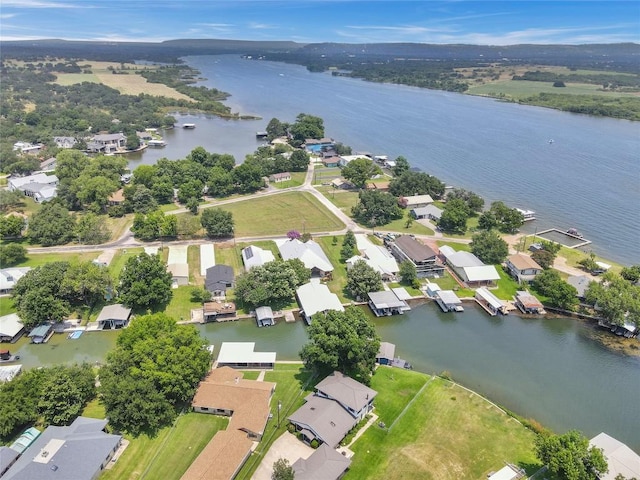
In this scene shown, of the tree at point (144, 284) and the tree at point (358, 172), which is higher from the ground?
the tree at point (358, 172)

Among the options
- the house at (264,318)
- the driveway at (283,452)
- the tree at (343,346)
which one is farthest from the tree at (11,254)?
the driveway at (283,452)

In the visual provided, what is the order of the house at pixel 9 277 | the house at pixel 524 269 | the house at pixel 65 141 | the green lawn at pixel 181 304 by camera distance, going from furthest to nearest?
the house at pixel 65 141, the house at pixel 524 269, the house at pixel 9 277, the green lawn at pixel 181 304

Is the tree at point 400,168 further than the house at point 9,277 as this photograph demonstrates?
Yes

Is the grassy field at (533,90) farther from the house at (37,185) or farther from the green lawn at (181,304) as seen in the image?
the green lawn at (181,304)

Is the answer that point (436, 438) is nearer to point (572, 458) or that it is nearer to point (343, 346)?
point (572, 458)

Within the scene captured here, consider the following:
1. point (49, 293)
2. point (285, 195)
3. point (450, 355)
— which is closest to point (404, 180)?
point (285, 195)

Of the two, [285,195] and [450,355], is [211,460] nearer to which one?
[450,355]

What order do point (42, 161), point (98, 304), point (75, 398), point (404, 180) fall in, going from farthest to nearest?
point (42, 161) → point (404, 180) → point (98, 304) → point (75, 398)
